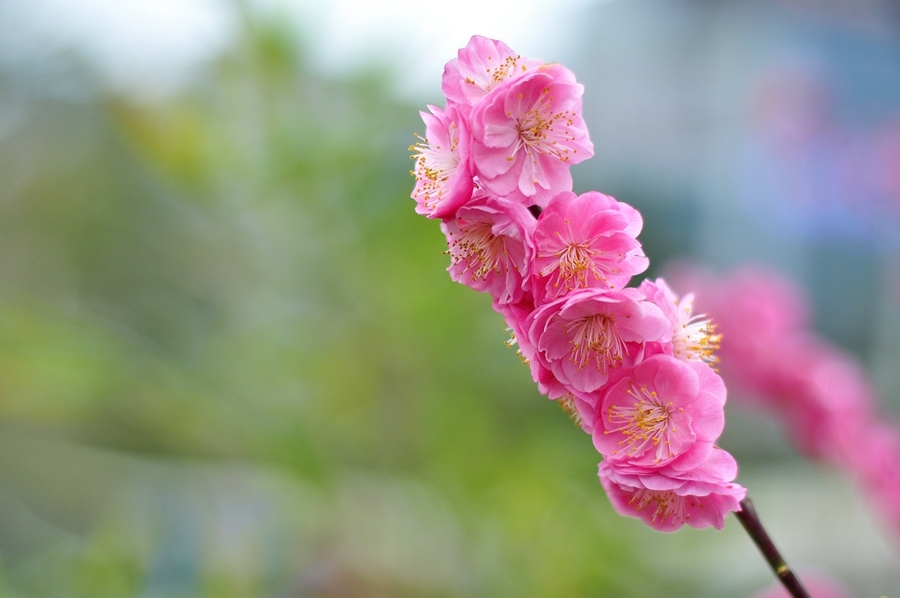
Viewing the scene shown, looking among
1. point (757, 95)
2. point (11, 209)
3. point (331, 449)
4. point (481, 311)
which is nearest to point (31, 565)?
point (331, 449)

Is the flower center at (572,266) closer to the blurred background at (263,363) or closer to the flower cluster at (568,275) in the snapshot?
the flower cluster at (568,275)

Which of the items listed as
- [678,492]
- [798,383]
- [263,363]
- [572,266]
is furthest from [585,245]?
[263,363]

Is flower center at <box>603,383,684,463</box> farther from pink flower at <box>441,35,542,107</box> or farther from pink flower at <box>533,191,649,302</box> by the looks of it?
pink flower at <box>441,35,542,107</box>

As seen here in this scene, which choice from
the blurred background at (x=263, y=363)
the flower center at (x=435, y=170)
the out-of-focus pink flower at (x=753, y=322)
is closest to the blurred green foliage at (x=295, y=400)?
the blurred background at (x=263, y=363)

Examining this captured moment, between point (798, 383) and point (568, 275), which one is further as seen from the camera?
point (798, 383)

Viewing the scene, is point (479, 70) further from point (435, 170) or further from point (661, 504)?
point (661, 504)
